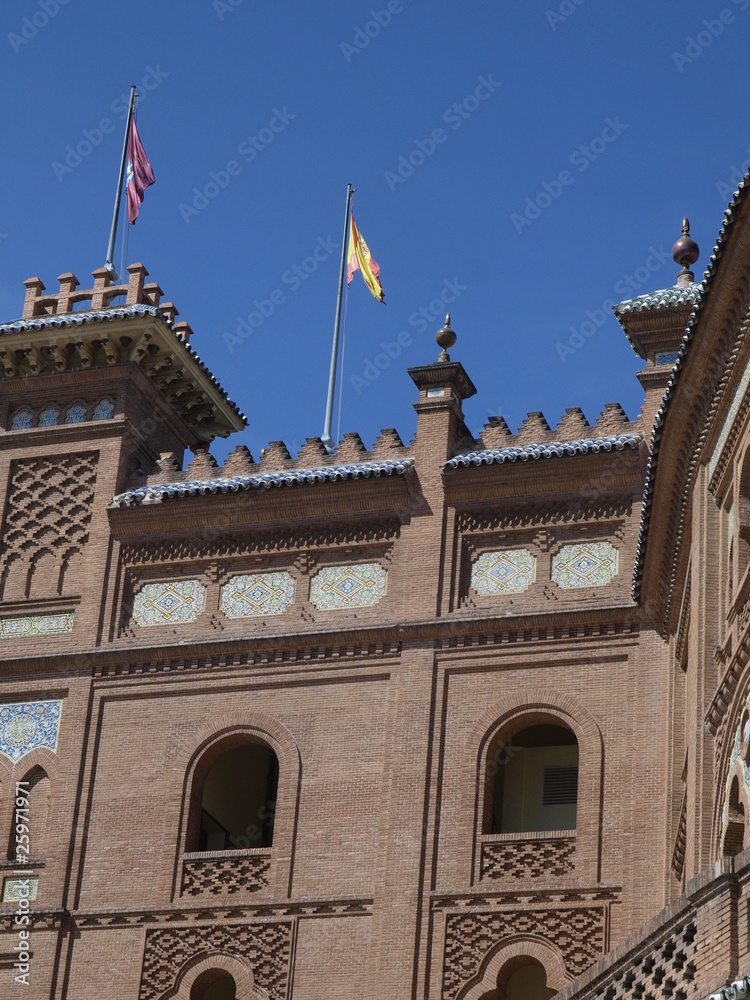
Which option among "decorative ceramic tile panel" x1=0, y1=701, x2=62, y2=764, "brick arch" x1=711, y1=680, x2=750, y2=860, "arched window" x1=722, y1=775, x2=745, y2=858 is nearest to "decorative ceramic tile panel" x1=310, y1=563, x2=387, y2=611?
"decorative ceramic tile panel" x1=0, y1=701, x2=62, y2=764

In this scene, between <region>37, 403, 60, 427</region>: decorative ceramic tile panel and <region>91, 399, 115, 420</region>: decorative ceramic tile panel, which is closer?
<region>91, 399, 115, 420</region>: decorative ceramic tile panel

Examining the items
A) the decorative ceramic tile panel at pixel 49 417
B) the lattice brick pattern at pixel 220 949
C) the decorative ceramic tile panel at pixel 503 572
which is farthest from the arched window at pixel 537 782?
the decorative ceramic tile panel at pixel 49 417

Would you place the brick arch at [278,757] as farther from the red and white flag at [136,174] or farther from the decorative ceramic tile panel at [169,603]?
the red and white flag at [136,174]

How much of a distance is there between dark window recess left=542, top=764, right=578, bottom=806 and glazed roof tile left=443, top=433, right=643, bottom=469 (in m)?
3.73

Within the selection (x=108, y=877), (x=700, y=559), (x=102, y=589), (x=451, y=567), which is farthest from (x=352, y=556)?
(x=700, y=559)

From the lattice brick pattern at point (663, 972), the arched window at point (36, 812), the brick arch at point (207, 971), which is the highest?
the arched window at point (36, 812)

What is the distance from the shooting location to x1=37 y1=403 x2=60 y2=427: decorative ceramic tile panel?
24.8 meters

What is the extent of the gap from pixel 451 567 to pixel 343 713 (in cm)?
210

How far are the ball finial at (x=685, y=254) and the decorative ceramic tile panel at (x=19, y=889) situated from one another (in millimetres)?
10226

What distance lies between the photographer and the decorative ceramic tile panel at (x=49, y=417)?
24.8 meters

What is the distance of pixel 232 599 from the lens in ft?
74.7

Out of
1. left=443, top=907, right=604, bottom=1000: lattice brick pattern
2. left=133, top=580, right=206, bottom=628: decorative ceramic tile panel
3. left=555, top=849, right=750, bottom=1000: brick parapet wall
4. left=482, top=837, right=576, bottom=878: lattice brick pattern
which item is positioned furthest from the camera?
left=133, top=580, right=206, bottom=628: decorative ceramic tile panel

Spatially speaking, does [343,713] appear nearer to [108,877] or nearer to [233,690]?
[233,690]

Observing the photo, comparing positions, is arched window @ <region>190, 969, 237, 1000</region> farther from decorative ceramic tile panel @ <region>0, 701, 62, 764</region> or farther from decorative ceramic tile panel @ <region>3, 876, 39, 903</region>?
decorative ceramic tile panel @ <region>0, 701, 62, 764</region>
